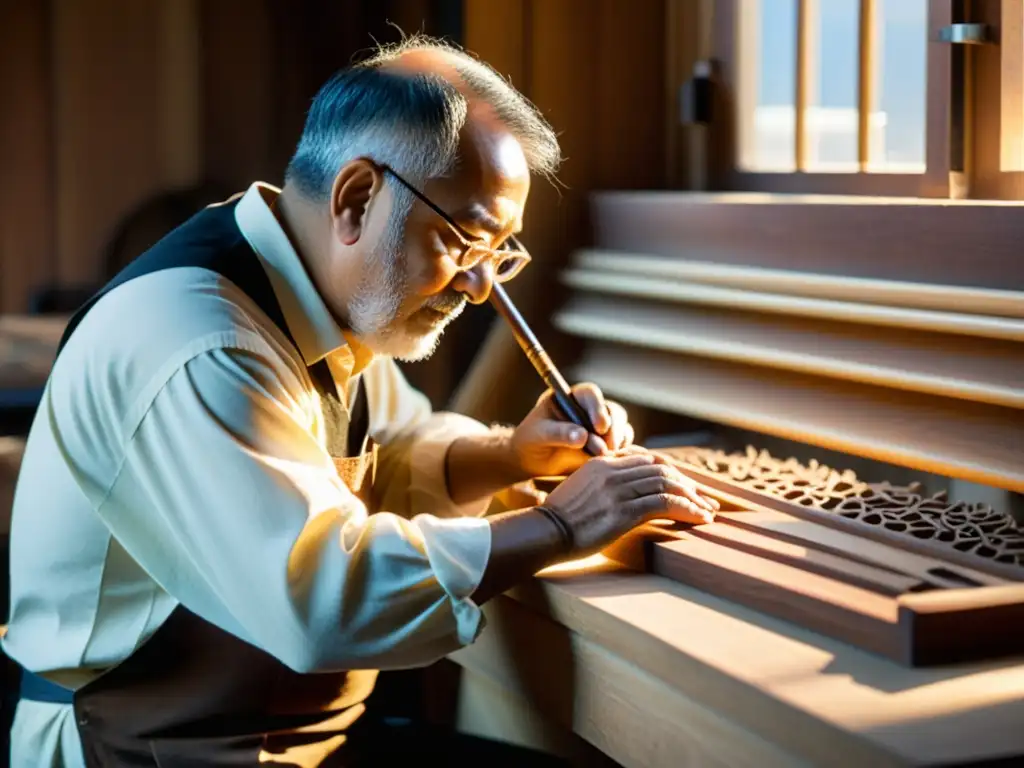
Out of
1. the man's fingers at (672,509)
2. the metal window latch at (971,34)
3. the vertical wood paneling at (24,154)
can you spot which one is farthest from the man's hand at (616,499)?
the vertical wood paneling at (24,154)

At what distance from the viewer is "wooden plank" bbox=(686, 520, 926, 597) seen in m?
1.62

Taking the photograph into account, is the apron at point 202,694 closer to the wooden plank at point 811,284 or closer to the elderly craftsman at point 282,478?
the elderly craftsman at point 282,478

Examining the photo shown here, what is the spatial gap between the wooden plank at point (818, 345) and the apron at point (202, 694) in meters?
0.92

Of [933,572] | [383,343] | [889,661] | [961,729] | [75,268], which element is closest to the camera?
[961,729]

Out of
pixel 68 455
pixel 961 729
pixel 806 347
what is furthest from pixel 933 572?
pixel 68 455

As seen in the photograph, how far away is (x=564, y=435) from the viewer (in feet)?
7.35

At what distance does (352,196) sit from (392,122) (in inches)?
4.9

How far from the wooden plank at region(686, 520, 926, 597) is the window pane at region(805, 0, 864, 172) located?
1091 mm

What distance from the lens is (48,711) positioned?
2.05 meters

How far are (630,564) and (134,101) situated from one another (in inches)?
96.3

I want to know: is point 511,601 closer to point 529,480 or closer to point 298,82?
point 529,480

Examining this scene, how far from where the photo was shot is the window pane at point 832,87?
2.74 m

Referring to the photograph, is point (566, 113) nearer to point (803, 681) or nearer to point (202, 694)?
point (202, 694)

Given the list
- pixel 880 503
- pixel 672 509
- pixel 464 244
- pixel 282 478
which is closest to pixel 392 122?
pixel 464 244
